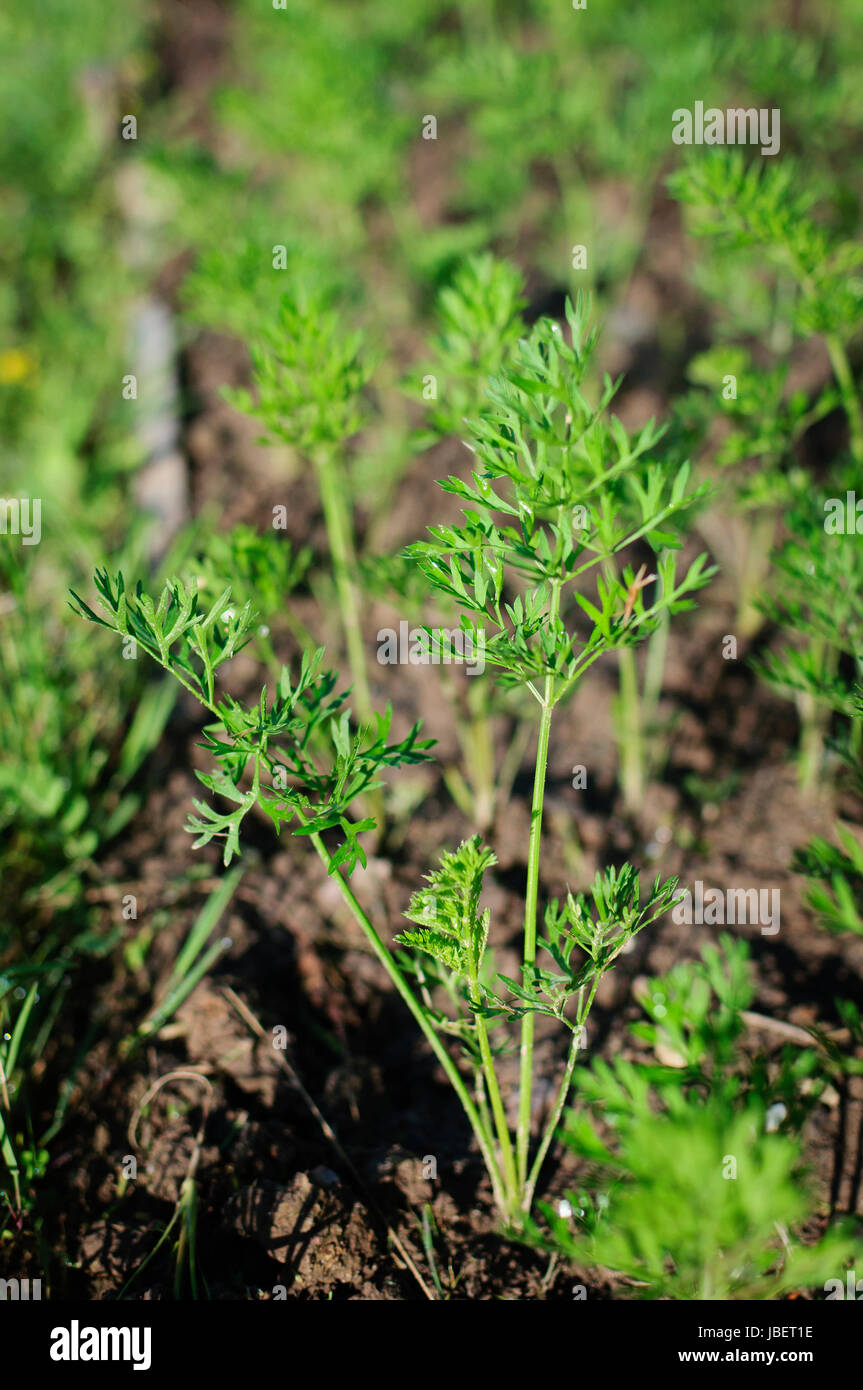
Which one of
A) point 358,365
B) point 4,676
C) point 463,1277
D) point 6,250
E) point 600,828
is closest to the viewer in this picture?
point 463,1277

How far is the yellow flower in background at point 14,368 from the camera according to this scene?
346 centimetres

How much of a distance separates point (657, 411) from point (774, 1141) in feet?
8.33

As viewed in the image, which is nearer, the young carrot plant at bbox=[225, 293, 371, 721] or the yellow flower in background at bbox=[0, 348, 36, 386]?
the young carrot plant at bbox=[225, 293, 371, 721]

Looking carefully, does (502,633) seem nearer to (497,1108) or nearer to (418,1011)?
(418,1011)

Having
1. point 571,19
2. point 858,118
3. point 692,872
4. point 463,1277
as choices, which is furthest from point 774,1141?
point 571,19

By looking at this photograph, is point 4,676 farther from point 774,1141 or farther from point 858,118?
point 858,118

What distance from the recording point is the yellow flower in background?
346cm

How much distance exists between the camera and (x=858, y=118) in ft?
9.34

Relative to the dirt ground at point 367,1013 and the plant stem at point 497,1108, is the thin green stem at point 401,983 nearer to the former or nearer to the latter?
the plant stem at point 497,1108

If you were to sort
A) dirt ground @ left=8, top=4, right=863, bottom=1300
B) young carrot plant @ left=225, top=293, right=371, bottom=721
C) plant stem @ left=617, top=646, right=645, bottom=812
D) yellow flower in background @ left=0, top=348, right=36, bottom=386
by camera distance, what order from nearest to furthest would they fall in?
dirt ground @ left=8, top=4, right=863, bottom=1300 → young carrot plant @ left=225, top=293, right=371, bottom=721 → plant stem @ left=617, top=646, right=645, bottom=812 → yellow flower in background @ left=0, top=348, right=36, bottom=386

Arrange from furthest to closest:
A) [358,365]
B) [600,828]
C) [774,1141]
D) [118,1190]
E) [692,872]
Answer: [600,828], [692,872], [358,365], [118,1190], [774,1141]

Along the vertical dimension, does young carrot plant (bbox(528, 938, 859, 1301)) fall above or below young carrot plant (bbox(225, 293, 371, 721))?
below

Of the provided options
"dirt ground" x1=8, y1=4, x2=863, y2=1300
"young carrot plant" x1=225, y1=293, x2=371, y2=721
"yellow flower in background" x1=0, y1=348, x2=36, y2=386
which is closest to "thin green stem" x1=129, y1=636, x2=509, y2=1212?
"dirt ground" x1=8, y1=4, x2=863, y2=1300

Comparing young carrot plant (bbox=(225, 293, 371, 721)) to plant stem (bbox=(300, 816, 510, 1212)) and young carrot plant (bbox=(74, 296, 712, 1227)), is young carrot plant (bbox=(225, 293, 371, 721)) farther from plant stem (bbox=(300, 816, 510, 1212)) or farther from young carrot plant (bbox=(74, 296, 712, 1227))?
plant stem (bbox=(300, 816, 510, 1212))
